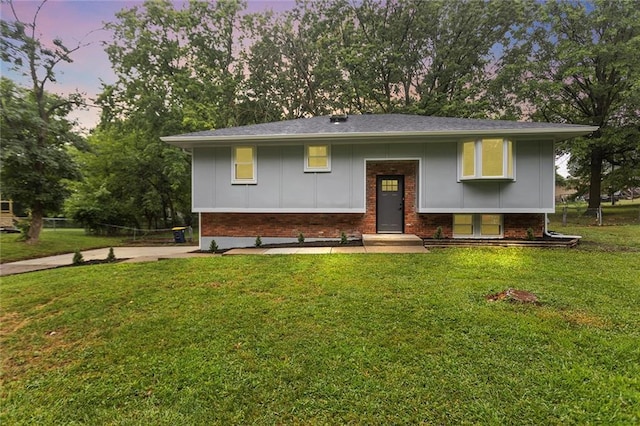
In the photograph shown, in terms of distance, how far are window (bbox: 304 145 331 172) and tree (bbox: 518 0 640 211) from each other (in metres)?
16.1

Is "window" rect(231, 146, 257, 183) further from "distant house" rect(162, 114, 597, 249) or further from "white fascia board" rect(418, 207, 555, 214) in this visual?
"white fascia board" rect(418, 207, 555, 214)

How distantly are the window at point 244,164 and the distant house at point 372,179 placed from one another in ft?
0.11

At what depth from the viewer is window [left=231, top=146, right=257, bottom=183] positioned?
9.91 m

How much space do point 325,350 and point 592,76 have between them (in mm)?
24105

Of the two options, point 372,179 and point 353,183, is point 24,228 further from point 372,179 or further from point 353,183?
point 372,179

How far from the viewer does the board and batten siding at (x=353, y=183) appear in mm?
9094

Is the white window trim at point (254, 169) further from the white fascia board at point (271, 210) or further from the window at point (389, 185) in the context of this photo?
the window at point (389, 185)

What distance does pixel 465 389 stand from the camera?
8.55 ft

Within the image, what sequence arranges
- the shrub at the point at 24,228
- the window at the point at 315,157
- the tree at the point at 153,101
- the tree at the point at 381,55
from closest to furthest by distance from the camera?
1. the window at the point at 315,157
2. the shrub at the point at 24,228
3. the tree at the point at 153,101
4. the tree at the point at 381,55

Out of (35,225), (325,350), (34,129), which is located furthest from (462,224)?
(35,225)

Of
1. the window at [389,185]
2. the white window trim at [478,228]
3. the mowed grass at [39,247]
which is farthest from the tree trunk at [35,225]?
the white window trim at [478,228]

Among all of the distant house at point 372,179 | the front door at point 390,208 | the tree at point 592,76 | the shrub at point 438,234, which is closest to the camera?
the distant house at point 372,179

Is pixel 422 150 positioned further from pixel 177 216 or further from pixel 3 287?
pixel 177 216

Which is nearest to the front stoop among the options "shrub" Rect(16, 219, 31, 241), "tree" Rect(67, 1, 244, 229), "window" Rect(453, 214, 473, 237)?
"window" Rect(453, 214, 473, 237)
